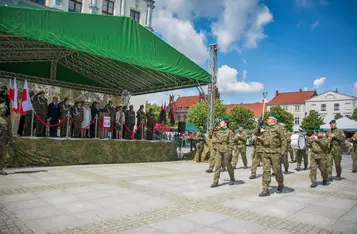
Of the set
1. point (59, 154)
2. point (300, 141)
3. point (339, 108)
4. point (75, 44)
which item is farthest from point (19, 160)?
point (339, 108)

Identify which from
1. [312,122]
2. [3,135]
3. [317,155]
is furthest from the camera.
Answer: [312,122]

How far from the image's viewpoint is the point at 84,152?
11469mm

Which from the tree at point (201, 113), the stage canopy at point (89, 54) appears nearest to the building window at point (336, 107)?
the tree at point (201, 113)

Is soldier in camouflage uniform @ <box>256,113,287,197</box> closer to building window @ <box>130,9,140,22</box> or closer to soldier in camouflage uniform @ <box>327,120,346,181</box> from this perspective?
soldier in camouflage uniform @ <box>327,120,346,181</box>

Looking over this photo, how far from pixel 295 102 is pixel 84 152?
75228 millimetres

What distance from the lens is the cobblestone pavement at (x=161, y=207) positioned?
4168 mm

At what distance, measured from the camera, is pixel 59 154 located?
1072 cm

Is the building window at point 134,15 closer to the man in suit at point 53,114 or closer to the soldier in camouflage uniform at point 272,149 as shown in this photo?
the man in suit at point 53,114

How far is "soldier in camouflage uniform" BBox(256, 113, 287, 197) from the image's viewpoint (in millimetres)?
6699

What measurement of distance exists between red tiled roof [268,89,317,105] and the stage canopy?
2701 inches

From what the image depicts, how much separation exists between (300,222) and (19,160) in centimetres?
959

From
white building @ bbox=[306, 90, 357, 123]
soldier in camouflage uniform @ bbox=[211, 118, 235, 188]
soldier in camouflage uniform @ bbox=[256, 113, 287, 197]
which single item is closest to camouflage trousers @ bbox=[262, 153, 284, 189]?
soldier in camouflage uniform @ bbox=[256, 113, 287, 197]

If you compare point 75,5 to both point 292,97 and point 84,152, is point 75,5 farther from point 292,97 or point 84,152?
point 292,97

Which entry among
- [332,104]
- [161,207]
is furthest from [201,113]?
[161,207]
